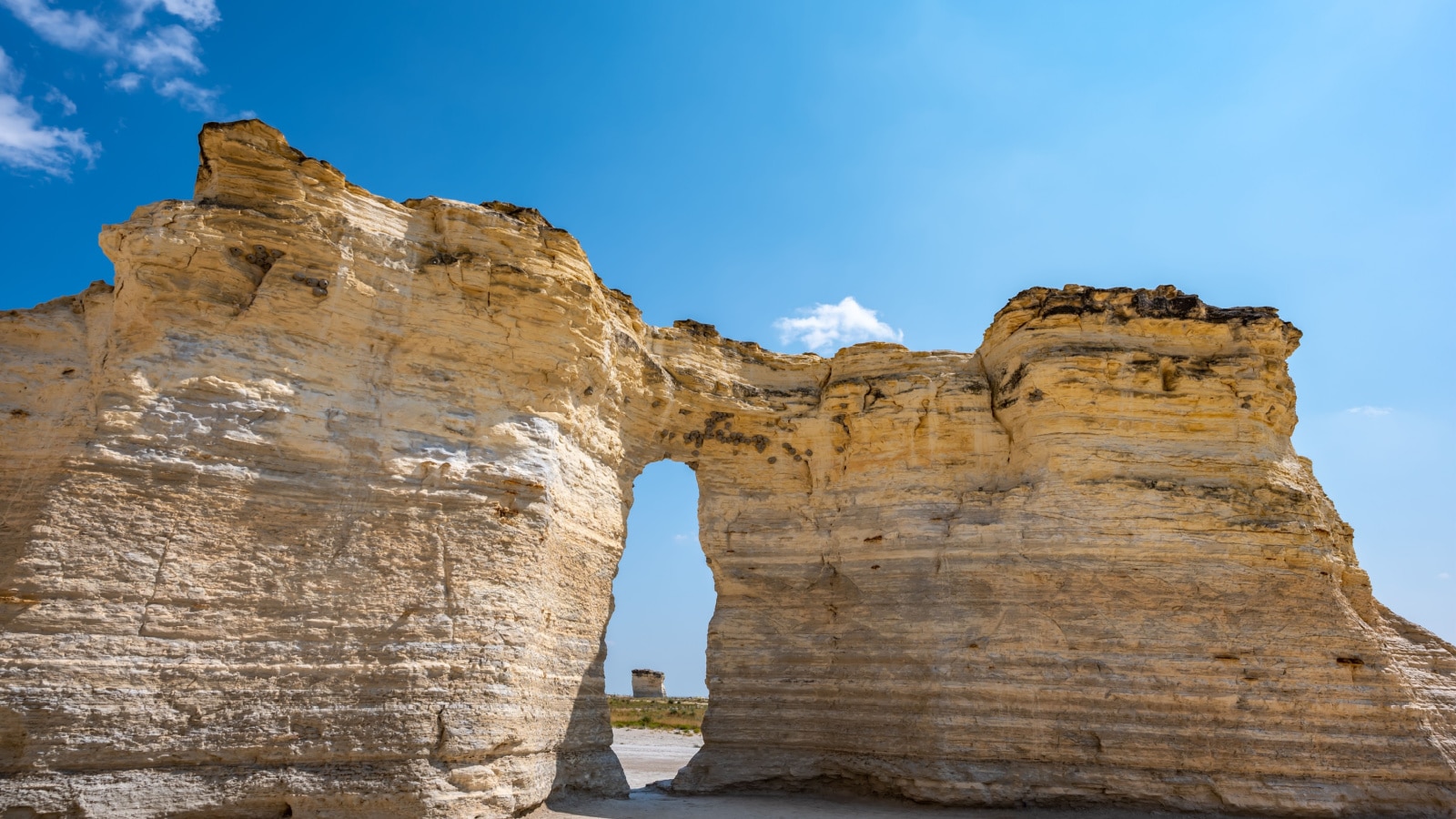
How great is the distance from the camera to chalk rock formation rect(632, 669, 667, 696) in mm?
30625

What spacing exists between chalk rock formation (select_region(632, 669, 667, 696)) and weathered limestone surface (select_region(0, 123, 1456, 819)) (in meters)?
19.3

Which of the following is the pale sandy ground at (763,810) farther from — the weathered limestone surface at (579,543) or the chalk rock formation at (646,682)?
the chalk rock formation at (646,682)

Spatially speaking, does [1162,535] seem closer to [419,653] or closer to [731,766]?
[731,766]

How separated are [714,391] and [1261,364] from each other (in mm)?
8090

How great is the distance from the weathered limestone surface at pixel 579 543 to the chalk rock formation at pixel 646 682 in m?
19.3

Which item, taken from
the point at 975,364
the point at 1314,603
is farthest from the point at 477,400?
the point at 1314,603

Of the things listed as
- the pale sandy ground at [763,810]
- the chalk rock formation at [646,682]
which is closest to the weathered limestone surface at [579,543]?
the pale sandy ground at [763,810]

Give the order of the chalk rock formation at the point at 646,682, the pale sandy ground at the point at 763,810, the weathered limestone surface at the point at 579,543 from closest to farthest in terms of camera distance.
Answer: the weathered limestone surface at the point at 579,543 → the pale sandy ground at the point at 763,810 → the chalk rock formation at the point at 646,682

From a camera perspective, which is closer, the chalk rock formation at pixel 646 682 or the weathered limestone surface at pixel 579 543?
the weathered limestone surface at pixel 579 543

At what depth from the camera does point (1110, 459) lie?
11383 mm

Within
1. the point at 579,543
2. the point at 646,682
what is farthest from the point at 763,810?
the point at 646,682

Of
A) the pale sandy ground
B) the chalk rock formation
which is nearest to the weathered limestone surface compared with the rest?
the pale sandy ground

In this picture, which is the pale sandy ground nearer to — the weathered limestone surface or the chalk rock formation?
the weathered limestone surface

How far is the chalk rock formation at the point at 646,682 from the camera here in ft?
100
